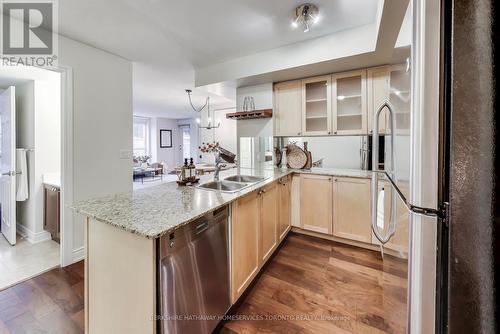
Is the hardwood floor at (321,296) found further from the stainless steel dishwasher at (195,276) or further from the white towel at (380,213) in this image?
the stainless steel dishwasher at (195,276)

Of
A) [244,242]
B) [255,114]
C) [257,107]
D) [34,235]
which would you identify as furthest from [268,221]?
[34,235]

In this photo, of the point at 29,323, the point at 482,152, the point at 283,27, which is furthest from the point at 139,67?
the point at 482,152

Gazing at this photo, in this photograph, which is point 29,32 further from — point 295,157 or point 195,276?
point 295,157

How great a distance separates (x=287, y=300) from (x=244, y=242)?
0.60 metres

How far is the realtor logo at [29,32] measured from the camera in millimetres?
1751

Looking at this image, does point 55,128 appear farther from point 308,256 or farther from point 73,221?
point 308,256

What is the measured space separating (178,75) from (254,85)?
1271 millimetres

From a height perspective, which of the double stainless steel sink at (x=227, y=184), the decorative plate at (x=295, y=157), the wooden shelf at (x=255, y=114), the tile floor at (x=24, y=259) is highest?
the wooden shelf at (x=255, y=114)

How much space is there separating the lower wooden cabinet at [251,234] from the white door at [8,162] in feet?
9.30

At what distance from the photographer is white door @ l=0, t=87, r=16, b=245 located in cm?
245

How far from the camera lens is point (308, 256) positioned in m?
2.37

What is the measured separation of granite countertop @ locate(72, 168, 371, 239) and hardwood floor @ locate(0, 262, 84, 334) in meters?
0.91

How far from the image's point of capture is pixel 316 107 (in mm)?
2953

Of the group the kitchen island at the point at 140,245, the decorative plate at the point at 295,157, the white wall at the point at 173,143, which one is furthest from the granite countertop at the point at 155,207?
the white wall at the point at 173,143
